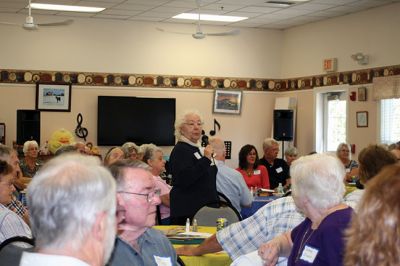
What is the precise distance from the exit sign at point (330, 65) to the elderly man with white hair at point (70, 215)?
1166 centimetres

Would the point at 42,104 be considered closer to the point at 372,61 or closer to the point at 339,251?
the point at 372,61

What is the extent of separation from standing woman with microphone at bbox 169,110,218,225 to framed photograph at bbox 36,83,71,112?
22.7 feet

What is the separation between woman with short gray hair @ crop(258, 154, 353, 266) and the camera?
10.8ft

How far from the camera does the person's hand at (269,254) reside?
3.73 m

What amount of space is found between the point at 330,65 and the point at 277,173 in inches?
120

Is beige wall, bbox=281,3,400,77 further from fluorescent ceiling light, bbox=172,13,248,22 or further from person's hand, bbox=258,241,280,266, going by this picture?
person's hand, bbox=258,241,280,266

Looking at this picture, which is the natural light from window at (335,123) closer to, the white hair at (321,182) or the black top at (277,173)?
the black top at (277,173)

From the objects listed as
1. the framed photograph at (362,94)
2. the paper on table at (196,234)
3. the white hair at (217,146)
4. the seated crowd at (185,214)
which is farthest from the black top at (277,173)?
the paper on table at (196,234)

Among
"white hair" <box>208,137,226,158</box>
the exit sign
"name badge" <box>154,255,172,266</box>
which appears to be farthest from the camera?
the exit sign

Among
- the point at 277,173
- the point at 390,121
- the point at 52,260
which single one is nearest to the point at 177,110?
the point at 277,173

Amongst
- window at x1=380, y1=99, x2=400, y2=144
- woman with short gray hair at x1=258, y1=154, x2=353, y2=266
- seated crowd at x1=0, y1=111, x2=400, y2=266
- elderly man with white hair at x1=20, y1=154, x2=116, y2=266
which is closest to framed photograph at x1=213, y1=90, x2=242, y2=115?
window at x1=380, y1=99, x2=400, y2=144

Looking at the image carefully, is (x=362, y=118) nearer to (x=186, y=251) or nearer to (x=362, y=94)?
(x=362, y=94)

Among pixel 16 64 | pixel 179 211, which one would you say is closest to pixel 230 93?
pixel 16 64

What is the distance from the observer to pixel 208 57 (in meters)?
14.6
